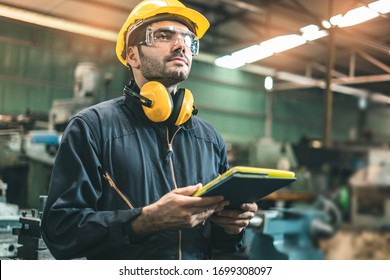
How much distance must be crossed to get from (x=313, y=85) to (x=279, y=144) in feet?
5.75

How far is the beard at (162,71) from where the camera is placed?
103 cm

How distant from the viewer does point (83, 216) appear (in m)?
0.82

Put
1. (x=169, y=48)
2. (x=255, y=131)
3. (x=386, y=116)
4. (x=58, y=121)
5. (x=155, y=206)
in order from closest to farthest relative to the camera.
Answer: (x=155, y=206)
(x=169, y=48)
(x=386, y=116)
(x=58, y=121)
(x=255, y=131)

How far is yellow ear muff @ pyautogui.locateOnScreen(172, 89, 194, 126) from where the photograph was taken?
1.01m

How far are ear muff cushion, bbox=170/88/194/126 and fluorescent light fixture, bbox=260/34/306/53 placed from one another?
0.98 metres

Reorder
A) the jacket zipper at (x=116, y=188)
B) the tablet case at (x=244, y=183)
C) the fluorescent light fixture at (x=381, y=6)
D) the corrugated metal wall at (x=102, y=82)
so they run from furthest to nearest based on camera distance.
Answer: the fluorescent light fixture at (x=381, y=6) → the corrugated metal wall at (x=102, y=82) → the jacket zipper at (x=116, y=188) → the tablet case at (x=244, y=183)

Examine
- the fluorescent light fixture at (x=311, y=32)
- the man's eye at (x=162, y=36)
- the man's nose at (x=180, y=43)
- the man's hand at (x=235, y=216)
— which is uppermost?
the fluorescent light fixture at (x=311, y=32)

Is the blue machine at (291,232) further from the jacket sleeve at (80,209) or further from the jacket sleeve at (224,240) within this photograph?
the jacket sleeve at (80,209)

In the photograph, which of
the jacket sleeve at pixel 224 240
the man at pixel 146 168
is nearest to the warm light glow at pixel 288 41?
the man at pixel 146 168

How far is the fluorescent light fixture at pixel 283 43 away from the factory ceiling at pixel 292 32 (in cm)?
2

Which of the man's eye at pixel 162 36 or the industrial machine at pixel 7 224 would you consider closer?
the man's eye at pixel 162 36
